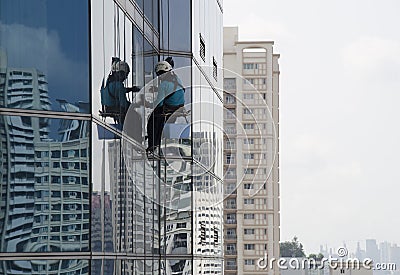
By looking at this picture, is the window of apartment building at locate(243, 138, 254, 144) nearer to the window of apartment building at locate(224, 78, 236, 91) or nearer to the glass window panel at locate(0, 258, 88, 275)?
the window of apartment building at locate(224, 78, 236, 91)

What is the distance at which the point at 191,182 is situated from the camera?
9828 mm

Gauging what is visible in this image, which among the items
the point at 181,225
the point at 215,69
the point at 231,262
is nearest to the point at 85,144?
the point at 181,225

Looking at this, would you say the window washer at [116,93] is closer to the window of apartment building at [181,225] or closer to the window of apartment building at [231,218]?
the window of apartment building at [181,225]

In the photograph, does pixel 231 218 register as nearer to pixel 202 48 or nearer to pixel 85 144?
pixel 202 48

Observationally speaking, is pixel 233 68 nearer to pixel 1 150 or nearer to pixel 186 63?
pixel 186 63

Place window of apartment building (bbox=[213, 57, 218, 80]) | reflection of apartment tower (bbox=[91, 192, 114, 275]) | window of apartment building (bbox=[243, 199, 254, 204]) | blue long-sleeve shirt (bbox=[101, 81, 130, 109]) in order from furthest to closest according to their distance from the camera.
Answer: window of apartment building (bbox=[243, 199, 254, 204]) < window of apartment building (bbox=[213, 57, 218, 80]) < blue long-sleeve shirt (bbox=[101, 81, 130, 109]) < reflection of apartment tower (bbox=[91, 192, 114, 275])

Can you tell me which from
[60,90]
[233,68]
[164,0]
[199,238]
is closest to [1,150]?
[60,90]

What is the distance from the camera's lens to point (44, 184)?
6008mm

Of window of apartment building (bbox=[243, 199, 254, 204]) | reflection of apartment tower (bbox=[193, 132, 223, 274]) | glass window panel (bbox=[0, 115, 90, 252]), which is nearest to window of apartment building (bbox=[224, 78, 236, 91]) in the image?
window of apartment building (bbox=[243, 199, 254, 204])

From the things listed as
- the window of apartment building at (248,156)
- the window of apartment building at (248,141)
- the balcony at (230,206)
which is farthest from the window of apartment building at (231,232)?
the window of apartment building at (248,141)

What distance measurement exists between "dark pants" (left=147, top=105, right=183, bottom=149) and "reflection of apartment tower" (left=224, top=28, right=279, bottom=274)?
2903cm

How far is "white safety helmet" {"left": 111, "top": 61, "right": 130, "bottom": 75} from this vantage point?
7.18 metres

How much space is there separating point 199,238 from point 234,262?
30101 millimetres

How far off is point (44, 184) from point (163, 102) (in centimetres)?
299
